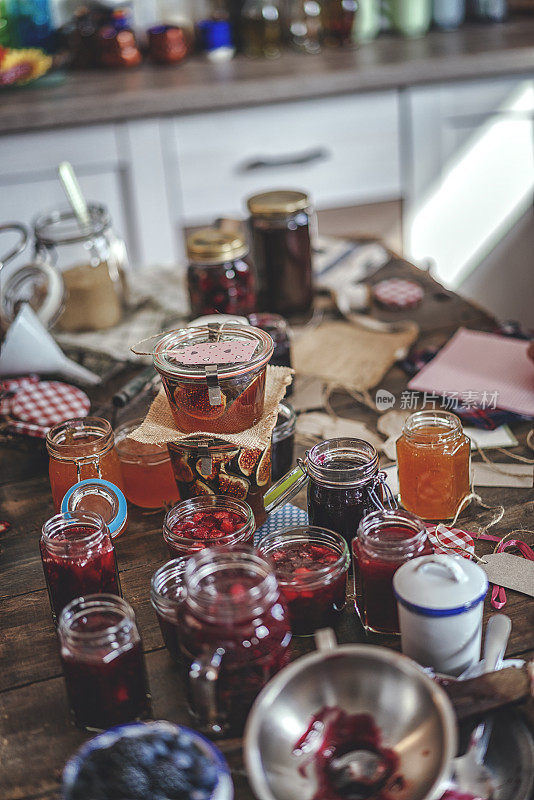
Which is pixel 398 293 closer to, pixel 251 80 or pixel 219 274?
pixel 219 274

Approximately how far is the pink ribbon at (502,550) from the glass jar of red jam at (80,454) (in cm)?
48

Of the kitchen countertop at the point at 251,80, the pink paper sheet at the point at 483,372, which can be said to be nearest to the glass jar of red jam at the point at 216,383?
the pink paper sheet at the point at 483,372

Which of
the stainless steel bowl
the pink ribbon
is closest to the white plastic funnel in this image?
the pink ribbon

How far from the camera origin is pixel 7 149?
2578mm

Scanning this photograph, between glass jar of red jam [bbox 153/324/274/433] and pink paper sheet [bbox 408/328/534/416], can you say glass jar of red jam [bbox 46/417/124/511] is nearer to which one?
glass jar of red jam [bbox 153/324/274/433]

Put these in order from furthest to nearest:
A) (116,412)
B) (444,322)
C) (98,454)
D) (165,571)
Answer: (444,322) → (116,412) → (98,454) → (165,571)

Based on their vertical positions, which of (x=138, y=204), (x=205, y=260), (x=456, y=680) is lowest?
(x=138, y=204)

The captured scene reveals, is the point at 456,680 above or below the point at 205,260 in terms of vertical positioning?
below

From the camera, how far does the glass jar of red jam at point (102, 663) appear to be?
791mm

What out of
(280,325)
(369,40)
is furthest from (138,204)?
(280,325)

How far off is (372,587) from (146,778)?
1.07 ft

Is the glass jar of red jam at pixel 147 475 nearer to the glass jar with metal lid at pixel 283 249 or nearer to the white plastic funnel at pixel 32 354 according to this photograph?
the white plastic funnel at pixel 32 354

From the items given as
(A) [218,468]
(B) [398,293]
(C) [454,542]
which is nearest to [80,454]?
(A) [218,468]

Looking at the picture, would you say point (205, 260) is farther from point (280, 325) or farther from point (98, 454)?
point (98, 454)
